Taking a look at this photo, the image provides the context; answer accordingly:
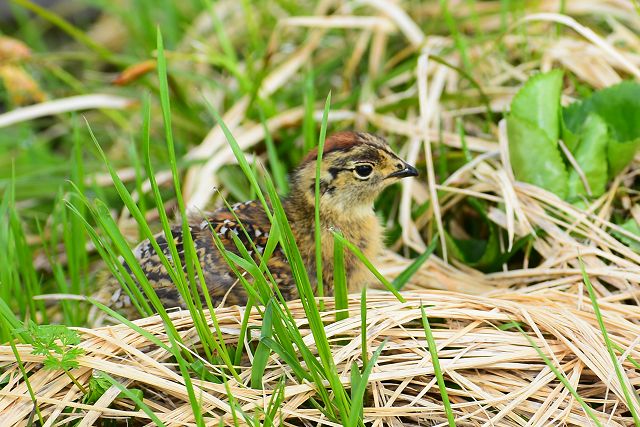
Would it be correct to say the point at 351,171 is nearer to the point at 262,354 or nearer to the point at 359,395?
the point at 262,354

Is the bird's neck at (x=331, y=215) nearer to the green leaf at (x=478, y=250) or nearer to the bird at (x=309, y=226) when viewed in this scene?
the bird at (x=309, y=226)

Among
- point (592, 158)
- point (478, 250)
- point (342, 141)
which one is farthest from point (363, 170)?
point (592, 158)

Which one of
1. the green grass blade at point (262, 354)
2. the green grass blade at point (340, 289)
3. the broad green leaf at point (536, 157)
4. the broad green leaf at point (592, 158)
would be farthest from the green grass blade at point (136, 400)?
the broad green leaf at point (592, 158)

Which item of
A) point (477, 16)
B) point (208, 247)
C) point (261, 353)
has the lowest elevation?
point (261, 353)

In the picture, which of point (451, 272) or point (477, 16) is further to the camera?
point (477, 16)

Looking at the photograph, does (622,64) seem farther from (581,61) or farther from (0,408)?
(0,408)

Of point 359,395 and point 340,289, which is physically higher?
point 340,289

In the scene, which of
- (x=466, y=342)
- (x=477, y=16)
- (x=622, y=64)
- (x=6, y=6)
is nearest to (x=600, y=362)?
(x=466, y=342)
